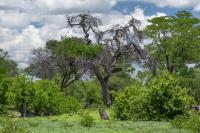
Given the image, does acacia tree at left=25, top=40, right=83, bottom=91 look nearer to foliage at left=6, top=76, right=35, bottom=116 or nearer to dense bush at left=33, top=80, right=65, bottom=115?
dense bush at left=33, top=80, right=65, bottom=115

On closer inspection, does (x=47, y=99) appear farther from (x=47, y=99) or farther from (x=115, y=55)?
(x=115, y=55)

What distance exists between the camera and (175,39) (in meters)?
63.1

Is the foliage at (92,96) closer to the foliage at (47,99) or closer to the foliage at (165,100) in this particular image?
the foliage at (47,99)

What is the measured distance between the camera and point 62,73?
60.7 meters

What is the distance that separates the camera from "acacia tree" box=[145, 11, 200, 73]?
63.7 m

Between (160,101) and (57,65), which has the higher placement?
(57,65)

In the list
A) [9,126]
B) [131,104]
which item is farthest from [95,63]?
[9,126]

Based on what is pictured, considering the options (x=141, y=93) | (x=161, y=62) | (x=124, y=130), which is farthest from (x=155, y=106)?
(x=161, y=62)

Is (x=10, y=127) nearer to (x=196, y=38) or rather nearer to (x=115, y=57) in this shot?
(x=115, y=57)

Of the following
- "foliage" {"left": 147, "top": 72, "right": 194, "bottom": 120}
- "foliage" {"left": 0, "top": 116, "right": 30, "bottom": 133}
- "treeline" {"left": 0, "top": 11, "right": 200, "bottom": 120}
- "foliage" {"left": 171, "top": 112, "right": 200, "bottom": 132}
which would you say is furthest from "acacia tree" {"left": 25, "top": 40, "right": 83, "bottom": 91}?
"foliage" {"left": 0, "top": 116, "right": 30, "bottom": 133}

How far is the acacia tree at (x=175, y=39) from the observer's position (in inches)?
2507

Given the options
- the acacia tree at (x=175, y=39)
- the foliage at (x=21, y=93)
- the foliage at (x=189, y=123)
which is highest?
the acacia tree at (x=175, y=39)

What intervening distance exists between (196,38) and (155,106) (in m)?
36.0

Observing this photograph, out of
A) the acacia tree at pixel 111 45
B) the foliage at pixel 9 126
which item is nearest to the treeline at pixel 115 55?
the acacia tree at pixel 111 45
